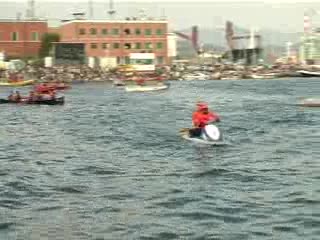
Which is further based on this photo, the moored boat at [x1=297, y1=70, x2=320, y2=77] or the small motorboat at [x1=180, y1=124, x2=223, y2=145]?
the moored boat at [x1=297, y1=70, x2=320, y2=77]

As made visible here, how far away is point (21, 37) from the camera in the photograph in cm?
16425

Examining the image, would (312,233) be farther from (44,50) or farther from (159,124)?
(44,50)

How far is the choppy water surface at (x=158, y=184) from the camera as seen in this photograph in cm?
1920

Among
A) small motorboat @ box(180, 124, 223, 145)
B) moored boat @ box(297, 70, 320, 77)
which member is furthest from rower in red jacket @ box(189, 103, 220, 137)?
moored boat @ box(297, 70, 320, 77)

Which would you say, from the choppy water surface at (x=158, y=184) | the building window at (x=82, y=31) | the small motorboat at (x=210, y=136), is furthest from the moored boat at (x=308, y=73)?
the small motorboat at (x=210, y=136)

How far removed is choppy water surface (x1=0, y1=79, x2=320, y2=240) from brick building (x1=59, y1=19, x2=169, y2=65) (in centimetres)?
11745

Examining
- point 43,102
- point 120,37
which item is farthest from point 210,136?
point 120,37

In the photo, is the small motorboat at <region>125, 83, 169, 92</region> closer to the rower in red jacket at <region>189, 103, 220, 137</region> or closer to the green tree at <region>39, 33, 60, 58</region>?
the green tree at <region>39, 33, 60, 58</region>

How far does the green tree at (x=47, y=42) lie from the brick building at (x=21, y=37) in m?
2.36

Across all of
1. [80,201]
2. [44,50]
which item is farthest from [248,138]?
[44,50]

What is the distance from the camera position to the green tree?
16075cm

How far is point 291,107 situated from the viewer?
64.0m

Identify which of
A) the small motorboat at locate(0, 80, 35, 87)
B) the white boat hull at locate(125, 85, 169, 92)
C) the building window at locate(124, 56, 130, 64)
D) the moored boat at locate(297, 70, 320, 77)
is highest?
the building window at locate(124, 56, 130, 64)

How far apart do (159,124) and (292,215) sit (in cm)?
2832
